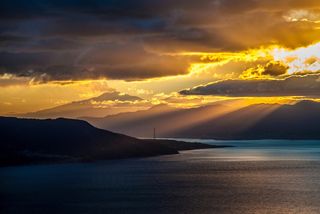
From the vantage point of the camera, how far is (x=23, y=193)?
182 meters

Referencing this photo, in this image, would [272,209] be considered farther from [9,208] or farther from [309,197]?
[9,208]

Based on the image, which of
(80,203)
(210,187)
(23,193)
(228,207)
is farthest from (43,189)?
(228,207)

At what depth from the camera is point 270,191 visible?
609 ft

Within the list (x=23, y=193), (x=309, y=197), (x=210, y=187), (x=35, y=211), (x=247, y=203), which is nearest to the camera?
(x=35, y=211)

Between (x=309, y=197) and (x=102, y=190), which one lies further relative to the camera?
(x=102, y=190)

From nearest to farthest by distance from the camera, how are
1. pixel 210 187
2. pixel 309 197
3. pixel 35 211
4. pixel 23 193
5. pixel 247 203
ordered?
pixel 35 211, pixel 247 203, pixel 309 197, pixel 23 193, pixel 210 187

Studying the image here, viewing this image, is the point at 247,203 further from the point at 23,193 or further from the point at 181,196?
the point at 23,193

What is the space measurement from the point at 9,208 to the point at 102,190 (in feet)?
148

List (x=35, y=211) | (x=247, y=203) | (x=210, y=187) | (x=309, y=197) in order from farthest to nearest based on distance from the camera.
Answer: (x=210, y=187) < (x=309, y=197) < (x=247, y=203) < (x=35, y=211)

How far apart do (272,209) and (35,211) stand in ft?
186

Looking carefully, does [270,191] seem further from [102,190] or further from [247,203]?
[102,190]

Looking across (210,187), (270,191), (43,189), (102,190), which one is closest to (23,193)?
(43,189)

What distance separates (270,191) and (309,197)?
19.7 metres

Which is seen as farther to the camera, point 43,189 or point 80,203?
point 43,189
